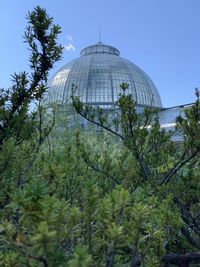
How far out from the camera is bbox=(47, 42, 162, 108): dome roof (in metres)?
85.2

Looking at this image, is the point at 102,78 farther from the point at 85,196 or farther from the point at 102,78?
the point at 85,196

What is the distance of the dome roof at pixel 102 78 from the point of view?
85.2m

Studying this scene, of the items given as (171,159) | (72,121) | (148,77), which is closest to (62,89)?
(148,77)

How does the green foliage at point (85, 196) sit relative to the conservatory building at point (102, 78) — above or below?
below

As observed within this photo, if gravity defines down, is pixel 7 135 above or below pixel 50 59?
below

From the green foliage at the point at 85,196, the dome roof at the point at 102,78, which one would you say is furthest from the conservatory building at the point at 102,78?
the green foliage at the point at 85,196

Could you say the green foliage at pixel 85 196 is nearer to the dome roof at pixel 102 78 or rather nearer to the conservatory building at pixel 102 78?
the conservatory building at pixel 102 78

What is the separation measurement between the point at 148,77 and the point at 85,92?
24.0 metres

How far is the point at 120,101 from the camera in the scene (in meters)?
4.25

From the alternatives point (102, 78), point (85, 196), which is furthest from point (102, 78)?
point (85, 196)

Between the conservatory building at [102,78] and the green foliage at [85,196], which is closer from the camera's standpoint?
the green foliage at [85,196]

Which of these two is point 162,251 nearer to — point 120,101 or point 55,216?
point 55,216

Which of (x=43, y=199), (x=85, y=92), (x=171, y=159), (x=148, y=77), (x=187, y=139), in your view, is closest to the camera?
(x=43, y=199)

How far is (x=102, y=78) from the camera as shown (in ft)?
290
